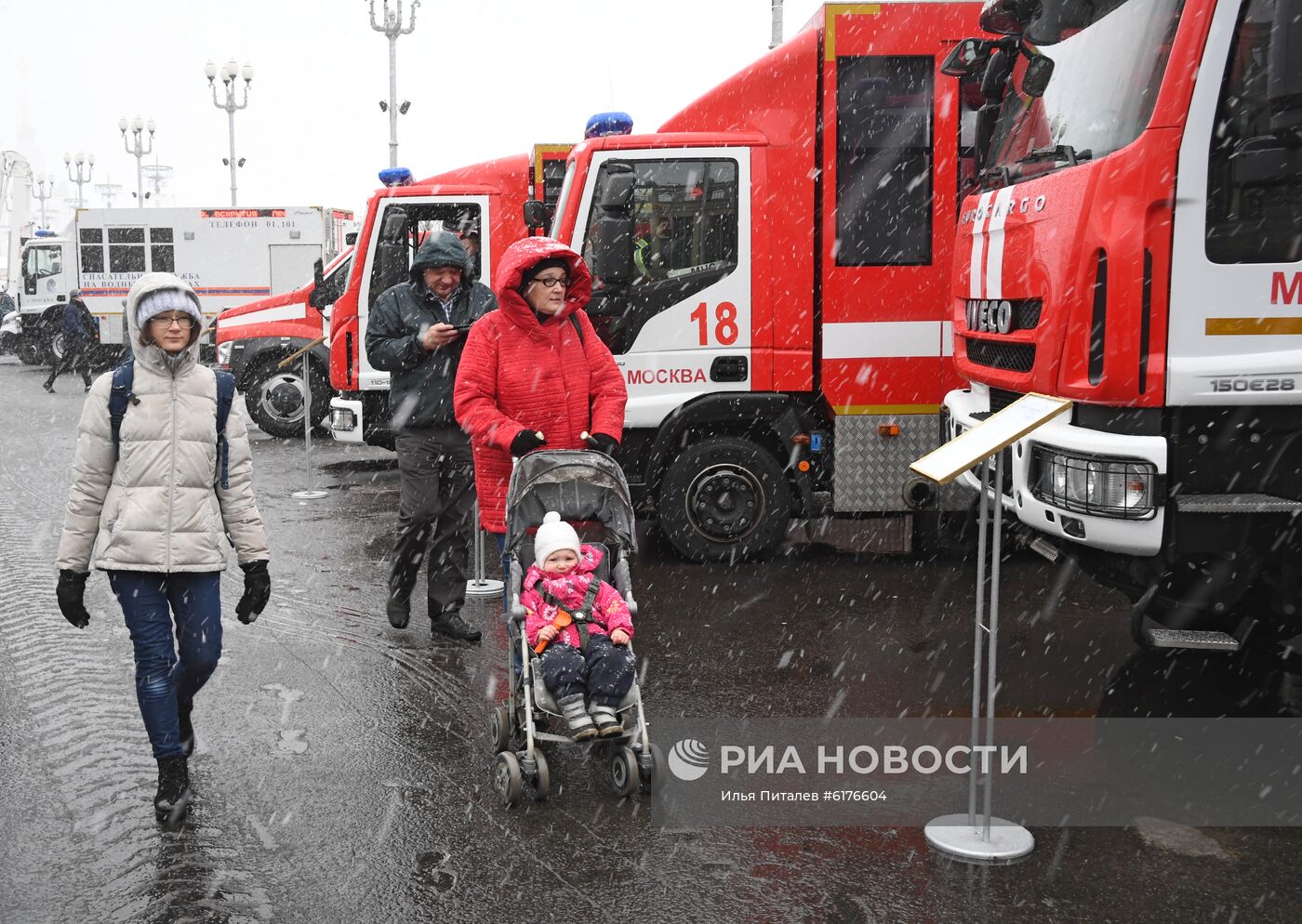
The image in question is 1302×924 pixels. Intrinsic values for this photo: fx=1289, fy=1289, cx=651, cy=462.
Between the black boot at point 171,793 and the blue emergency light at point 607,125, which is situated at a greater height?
the blue emergency light at point 607,125

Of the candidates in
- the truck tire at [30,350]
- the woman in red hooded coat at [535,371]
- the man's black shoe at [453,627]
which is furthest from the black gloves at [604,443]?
the truck tire at [30,350]

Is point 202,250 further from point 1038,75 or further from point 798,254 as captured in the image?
point 1038,75

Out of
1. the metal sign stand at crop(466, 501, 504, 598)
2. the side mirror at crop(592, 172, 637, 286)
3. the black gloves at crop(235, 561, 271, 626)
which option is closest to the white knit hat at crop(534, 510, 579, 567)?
the black gloves at crop(235, 561, 271, 626)

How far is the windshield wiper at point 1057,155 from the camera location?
5.32 m

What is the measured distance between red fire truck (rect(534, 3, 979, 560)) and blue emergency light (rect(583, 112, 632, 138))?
1.46 feet

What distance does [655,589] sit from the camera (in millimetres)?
7996

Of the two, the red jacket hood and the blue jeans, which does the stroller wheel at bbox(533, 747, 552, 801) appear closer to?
the blue jeans

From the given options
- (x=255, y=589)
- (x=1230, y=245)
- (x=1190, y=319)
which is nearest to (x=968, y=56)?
(x=1230, y=245)

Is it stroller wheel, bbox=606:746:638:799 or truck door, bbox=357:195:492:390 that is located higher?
truck door, bbox=357:195:492:390

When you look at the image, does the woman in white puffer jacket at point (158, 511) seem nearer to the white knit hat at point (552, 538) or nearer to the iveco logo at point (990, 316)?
the white knit hat at point (552, 538)

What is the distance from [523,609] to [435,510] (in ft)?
7.21

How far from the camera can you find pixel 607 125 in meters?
8.66

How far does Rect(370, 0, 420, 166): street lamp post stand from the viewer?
109 ft

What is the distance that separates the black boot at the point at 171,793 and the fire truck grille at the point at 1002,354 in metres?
3.72
